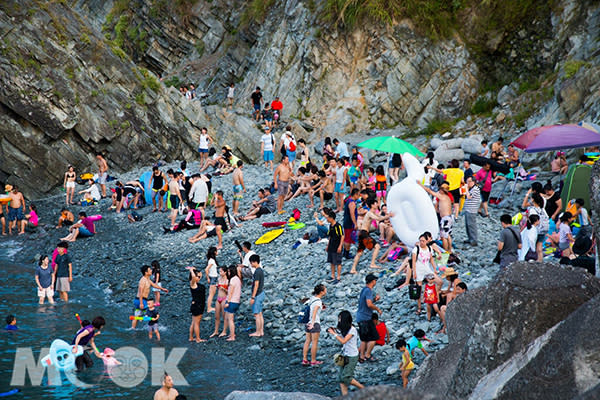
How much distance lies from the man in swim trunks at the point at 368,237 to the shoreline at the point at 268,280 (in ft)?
1.09

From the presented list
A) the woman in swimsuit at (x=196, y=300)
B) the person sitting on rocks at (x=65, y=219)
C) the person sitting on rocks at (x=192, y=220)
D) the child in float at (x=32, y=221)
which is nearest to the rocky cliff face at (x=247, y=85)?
the child in float at (x=32, y=221)

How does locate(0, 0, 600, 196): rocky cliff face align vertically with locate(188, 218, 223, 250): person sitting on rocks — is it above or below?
above

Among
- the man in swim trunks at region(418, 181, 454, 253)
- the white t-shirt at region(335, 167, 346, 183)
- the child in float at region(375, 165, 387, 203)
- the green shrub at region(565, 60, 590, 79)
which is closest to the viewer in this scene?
the man in swim trunks at region(418, 181, 454, 253)

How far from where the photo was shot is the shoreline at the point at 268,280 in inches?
587

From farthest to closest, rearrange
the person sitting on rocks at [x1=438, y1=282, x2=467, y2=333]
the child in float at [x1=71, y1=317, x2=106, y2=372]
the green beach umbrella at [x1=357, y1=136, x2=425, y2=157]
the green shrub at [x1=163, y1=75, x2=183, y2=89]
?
the green shrub at [x1=163, y1=75, x2=183, y2=89] < the green beach umbrella at [x1=357, y1=136, x2=425, y2=157] < the child in float at [x1=71, y1=317, x2=106, y2=372] < the person sitting on rocks at [x1=438, y1=282, x2=467, y2=333]

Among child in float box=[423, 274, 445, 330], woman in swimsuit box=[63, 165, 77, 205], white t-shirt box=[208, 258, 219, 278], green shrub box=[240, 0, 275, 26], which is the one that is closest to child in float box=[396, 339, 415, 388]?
child in float box=[423, 274, 445, 330]

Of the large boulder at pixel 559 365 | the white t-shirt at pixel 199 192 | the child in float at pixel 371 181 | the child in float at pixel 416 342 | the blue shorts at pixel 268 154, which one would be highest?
the blue shorts at pixel 268 154

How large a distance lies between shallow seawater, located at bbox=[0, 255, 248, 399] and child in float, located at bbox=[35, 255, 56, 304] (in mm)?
325

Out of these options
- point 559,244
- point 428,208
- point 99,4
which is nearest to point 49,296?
point 428,208

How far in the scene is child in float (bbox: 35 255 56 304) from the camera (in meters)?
19.6

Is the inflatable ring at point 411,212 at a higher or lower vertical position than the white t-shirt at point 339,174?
→ lower

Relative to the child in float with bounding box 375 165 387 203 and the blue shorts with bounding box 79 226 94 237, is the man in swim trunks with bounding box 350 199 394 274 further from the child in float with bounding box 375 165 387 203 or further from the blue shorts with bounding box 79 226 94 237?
the blue shorts with bounding box 79 226 94 237

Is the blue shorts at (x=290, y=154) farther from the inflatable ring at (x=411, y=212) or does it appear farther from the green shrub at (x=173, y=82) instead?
the green shrub at (x=173, y=82)

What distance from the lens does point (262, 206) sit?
25.4 meters
